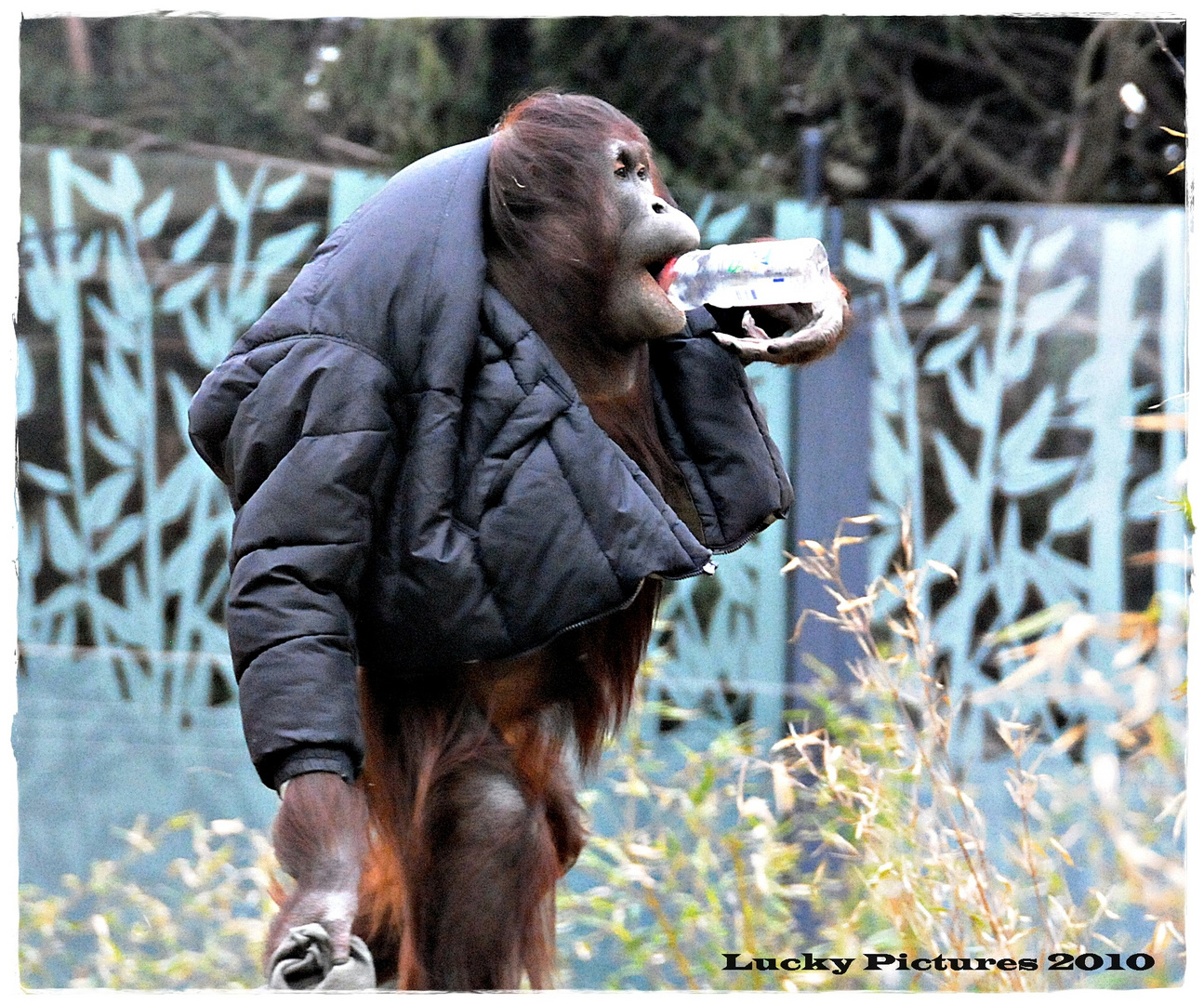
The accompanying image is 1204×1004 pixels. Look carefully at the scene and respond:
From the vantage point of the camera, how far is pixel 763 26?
5316 millimetres

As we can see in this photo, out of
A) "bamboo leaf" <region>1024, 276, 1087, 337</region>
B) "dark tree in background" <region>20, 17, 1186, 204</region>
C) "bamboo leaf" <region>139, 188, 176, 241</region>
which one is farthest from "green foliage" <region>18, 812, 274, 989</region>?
"dark tree in background" <region>20, 17, 1186, 204</region>

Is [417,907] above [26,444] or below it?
above

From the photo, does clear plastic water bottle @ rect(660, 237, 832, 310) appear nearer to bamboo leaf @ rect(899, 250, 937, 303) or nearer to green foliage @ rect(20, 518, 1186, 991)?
green foliage @ rect(20, 518, 1186, 991)

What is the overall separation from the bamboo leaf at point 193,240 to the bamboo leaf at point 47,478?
605mm

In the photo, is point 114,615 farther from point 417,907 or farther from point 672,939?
point 417,907

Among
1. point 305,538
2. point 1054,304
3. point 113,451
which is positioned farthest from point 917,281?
point 305,538

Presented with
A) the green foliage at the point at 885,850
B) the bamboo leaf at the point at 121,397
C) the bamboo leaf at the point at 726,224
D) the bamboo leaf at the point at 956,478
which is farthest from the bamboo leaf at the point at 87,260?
the bamboo leaf at the point at 956,478

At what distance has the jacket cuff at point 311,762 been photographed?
1715 mm

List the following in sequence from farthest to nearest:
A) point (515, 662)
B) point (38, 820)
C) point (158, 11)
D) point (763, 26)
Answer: point (763, 26) → point (38, 820) → point (158, 11) → point (515, 662)

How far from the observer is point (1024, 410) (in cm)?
406

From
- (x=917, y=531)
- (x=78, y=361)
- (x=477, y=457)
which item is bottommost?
(x=917, y=531)

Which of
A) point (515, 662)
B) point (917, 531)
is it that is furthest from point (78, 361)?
point (515, 662)

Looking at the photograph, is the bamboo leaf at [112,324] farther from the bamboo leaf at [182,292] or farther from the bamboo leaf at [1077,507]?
the bamboo leaf at [1077,507]

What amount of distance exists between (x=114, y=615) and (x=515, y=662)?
234cm
